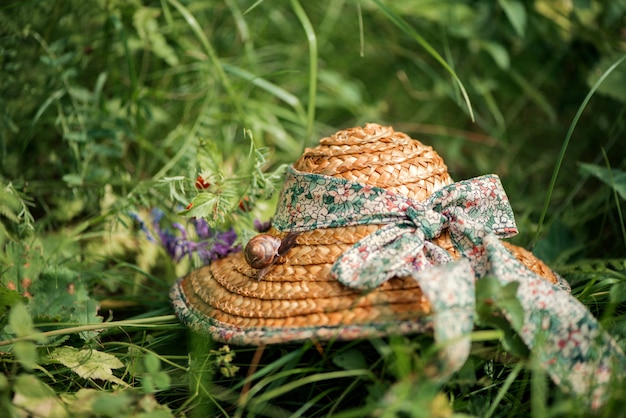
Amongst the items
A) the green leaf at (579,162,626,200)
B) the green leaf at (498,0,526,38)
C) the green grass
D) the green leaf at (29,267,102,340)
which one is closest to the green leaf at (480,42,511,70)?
the green grass

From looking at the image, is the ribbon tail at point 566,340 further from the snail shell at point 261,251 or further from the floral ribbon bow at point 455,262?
the snail shell at point 261,251

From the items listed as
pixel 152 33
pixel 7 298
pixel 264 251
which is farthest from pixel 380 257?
pixel 152 33

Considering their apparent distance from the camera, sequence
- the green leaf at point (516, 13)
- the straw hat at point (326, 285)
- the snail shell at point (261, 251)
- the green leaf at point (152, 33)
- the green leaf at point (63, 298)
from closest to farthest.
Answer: the straw hat at point (326, 285)
the snail shell at point (261, 251)
the green leaf at point (63, 298)
the green leaf at point (152, 33)
the green leaf at point (516, 13)

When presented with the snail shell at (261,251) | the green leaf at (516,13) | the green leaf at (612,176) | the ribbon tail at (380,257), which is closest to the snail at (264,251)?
the snail shell at (261,251)

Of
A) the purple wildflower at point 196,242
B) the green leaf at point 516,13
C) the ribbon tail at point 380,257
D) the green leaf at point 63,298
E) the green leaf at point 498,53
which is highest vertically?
the green leaf at point 516,13

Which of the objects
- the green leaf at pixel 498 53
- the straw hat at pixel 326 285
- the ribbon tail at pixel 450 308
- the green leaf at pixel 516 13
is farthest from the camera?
the green leaf at pixel 498 53

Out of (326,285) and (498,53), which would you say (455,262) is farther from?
(498,53)

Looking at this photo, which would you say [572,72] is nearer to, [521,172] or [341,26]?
[521,172]
